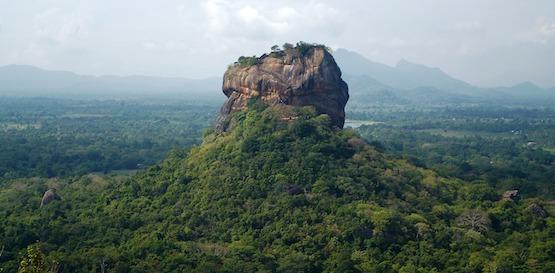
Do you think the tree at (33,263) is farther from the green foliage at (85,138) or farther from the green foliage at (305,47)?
the green foliage at (85,138)

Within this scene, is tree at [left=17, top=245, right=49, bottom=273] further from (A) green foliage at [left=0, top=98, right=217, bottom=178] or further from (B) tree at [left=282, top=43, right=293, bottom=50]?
(A) green foliage at [left=0, top=98, right=217, bottom=178]

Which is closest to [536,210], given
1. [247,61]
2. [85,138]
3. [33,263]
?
[247,61]

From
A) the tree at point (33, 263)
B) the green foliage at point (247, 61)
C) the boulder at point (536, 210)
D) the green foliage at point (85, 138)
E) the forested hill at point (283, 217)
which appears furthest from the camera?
the green foliage at point (85, 138)

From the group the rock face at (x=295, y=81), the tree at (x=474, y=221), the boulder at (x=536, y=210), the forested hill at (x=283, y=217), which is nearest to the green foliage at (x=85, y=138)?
the forested hill at (x=283, y=217)

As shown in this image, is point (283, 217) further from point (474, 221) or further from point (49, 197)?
point (49, 197)

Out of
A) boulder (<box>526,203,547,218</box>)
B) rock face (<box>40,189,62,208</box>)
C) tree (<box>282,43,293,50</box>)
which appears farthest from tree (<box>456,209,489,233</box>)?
rock face (<box>40,189,62,208</box>)

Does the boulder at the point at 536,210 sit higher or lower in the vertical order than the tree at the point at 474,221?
higher
